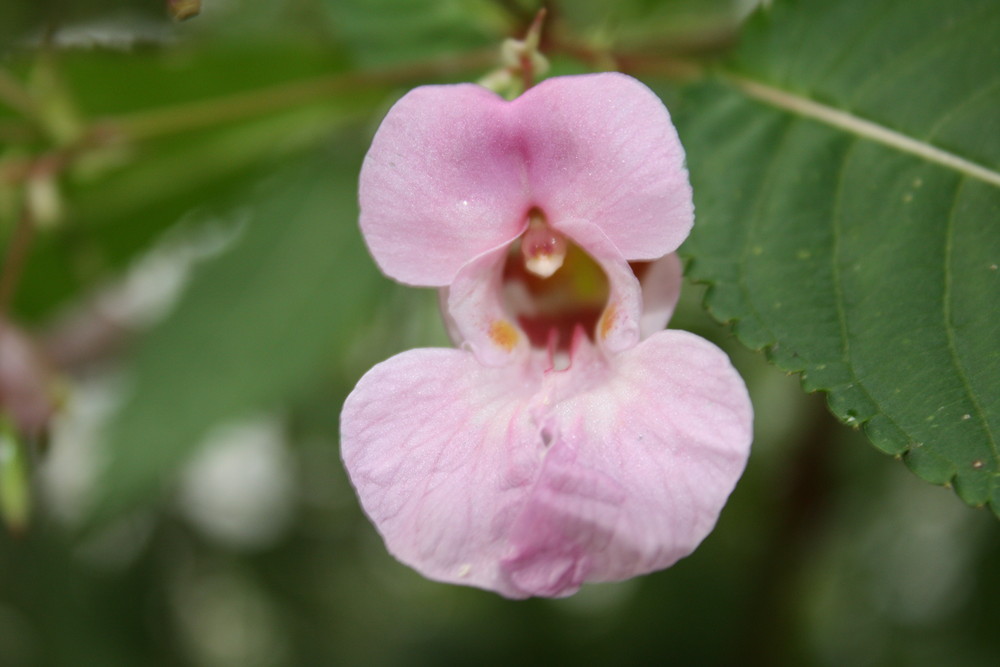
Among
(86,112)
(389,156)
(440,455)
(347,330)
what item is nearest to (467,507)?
(440,455)

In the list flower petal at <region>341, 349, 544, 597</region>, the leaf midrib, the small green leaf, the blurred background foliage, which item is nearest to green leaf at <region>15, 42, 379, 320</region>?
the blurred background foliage

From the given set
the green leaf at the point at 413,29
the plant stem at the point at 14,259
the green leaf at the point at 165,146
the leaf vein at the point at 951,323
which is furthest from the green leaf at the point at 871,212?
the plant stem at the point at 14,259

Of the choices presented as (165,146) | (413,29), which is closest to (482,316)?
(413,29)

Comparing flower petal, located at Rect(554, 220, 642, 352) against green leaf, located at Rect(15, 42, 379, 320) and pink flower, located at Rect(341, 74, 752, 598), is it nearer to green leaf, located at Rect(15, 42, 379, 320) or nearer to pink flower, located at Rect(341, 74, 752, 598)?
pink flower, located at Rect(341, 74, 752, 598)

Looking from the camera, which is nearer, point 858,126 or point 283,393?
point 858,126

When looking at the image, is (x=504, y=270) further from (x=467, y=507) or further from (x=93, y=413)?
(x=93, y=413)

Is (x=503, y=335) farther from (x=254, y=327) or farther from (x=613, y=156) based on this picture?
(x=254, y=327)
